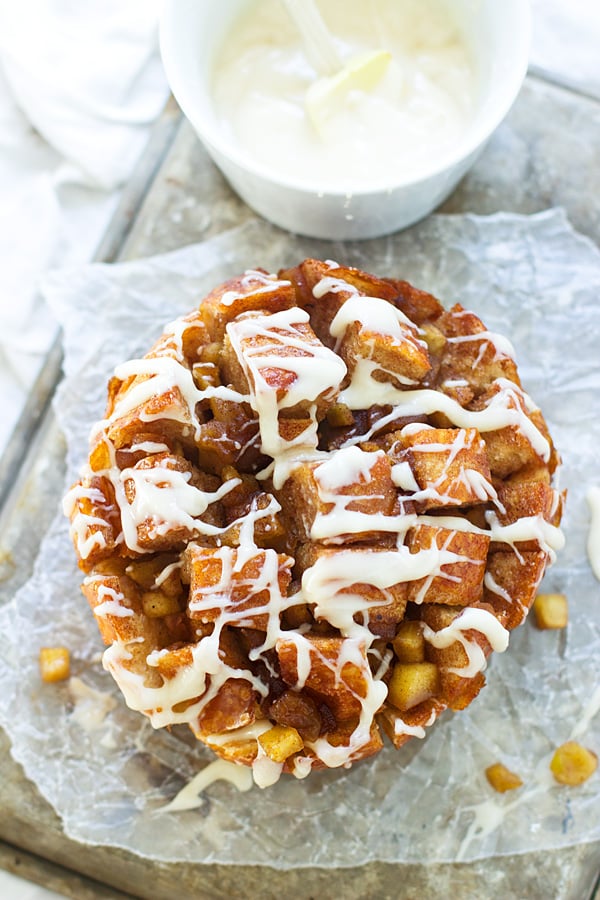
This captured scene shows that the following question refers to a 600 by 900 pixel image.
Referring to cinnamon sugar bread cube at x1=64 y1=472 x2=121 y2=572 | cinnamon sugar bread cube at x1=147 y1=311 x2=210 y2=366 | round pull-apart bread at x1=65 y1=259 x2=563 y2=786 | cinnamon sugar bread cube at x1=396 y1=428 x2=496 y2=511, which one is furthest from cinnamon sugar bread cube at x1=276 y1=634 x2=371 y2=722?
cinnamon sugar bread cube at x1=147 y1=311 x2=210 y2=366

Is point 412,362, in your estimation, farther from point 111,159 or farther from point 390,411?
point 111,159

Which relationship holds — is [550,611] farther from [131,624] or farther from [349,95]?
[349,95]

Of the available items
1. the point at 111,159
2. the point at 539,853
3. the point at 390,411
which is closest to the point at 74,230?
the point at 111,159

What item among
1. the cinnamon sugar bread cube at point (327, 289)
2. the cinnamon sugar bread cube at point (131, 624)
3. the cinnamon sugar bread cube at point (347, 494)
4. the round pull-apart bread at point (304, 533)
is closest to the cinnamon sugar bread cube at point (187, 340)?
the round pull-apart bread at point (304, 533)

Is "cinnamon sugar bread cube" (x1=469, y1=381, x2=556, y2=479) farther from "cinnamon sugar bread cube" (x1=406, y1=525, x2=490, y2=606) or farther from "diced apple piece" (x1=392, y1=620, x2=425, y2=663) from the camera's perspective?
"diced apple piece" (x1=392, y1=620, x2=425, y2=663)

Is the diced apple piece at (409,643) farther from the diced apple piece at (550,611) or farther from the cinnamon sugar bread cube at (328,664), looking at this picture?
the diced apple piece at (550,611)

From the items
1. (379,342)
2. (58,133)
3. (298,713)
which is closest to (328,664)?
(298,713)
